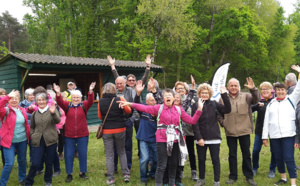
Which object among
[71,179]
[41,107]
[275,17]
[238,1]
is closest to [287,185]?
[71,179]

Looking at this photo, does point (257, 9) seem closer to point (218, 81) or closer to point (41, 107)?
point (218, 81)

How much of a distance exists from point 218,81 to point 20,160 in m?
5.21

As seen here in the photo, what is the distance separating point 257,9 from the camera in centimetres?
3155

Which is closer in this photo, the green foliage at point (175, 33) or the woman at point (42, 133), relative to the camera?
the woman at point (42, 133)

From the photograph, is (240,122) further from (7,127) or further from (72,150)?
(7,127)

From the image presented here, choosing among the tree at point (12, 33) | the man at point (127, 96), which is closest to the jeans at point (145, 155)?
the man at point (127, 96)

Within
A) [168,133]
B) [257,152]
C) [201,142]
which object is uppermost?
[168,133]

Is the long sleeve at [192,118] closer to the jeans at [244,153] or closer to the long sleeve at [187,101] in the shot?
the long sleeve at [187,101]

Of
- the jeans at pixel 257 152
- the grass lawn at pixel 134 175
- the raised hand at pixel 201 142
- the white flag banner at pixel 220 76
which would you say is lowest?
the grass lawn at pixel 134 175

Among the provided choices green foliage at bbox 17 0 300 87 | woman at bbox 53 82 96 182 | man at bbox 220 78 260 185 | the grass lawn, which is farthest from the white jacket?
green foliage at bbox 17 0 300 87

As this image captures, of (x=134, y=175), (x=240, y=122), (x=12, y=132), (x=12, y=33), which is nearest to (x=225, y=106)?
(x=240, y=122)

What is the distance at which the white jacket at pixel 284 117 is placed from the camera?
12.5ft

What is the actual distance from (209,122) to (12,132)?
3.34 metres

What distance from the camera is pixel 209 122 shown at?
13.0 ft
